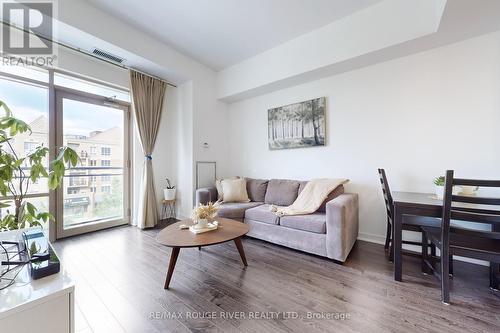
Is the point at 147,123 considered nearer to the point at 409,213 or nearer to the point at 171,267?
the point at 171,267

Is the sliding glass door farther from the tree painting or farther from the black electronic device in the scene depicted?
the tree painting

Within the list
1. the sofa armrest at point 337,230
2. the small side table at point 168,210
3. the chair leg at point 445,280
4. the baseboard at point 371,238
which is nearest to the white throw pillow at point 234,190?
the small side table at point 168,210

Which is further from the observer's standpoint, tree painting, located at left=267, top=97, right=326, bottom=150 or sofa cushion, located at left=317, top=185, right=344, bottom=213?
tree painting, located at left=267, top=97, right=326, bottom=150

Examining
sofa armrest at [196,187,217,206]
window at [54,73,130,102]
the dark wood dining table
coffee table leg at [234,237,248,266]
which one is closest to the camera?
the dark wood dining table

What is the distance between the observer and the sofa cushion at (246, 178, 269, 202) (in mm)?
3458

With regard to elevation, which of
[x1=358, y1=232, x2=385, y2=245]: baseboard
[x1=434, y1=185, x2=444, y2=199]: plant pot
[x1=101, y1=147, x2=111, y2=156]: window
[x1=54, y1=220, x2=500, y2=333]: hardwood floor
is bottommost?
[x1=54, y1=220, x2=500, y2=333]: hardwood floor

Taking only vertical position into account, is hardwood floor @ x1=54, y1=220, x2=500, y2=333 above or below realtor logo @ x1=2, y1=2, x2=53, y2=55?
below

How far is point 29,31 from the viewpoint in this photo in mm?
2451

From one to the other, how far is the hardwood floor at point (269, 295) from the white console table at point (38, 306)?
0.73 metres

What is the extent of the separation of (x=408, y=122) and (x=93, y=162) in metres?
4.63

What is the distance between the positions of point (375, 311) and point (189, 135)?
11.3ft

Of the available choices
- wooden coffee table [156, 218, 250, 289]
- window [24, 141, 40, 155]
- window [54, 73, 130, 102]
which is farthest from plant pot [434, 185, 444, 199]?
window [24, 141, 40, 155]

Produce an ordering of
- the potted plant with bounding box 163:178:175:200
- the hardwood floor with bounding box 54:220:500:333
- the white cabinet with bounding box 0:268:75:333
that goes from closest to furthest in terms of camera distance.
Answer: the white cabinet with bounding box 0:268:75:333 → the hardwood floor with bounding box 54:220:500:333 → the potted plant with bounding box 163:178:175:200

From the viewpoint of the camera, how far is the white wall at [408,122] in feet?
Answer: 6.89
